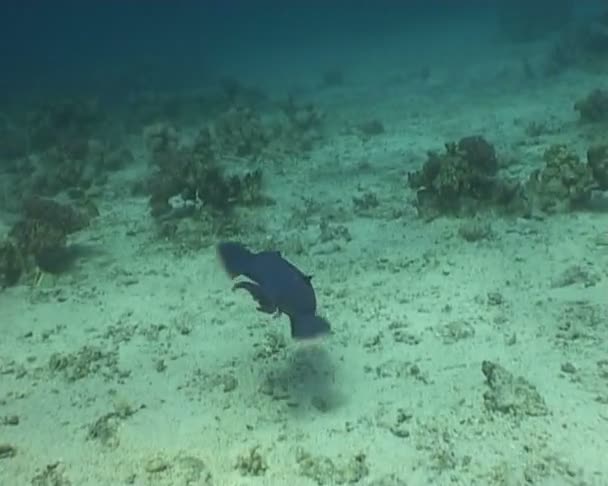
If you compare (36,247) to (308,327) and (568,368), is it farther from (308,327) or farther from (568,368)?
(568,368)

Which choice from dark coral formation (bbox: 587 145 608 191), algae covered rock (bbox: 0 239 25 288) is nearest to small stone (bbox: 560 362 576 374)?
dark coral formation (bbox: 587 145 608 191)

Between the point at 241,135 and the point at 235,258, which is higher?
the point at 241,135

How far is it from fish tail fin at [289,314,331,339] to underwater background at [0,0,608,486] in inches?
2.3

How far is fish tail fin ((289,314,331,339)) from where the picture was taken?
427cm

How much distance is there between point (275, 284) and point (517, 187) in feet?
17.5

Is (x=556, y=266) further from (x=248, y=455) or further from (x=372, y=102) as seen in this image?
(x=372, y=102)

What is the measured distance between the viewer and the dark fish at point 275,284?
14.8 feet

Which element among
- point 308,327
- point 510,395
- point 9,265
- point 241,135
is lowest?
point 510,395

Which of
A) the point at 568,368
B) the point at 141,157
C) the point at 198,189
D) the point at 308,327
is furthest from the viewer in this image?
the point at 141,157

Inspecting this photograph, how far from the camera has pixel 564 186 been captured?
8.75m

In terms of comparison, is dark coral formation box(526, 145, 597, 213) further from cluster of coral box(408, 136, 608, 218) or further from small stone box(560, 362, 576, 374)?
small stone box(560, 362, 576, 374)

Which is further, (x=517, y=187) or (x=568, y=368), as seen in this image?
(x=517, y=187)

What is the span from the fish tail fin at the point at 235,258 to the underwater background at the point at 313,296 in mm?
16


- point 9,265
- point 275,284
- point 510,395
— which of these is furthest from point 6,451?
point 510,395
